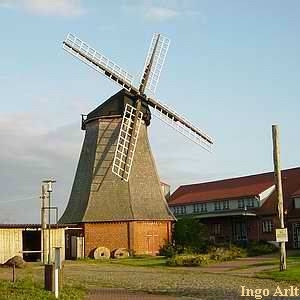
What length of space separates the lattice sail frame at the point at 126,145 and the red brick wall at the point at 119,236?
3.98 m

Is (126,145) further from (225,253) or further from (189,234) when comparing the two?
(225,253)

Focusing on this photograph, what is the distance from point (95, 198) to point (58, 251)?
31.7m

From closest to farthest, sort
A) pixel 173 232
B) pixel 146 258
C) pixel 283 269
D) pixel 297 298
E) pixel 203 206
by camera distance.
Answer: pixel 297 298
pixel 283 269
pixel 146 258
pixel 173 232
pixel 203 206

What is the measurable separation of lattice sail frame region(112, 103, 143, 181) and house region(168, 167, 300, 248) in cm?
1498

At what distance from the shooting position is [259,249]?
2095 inches

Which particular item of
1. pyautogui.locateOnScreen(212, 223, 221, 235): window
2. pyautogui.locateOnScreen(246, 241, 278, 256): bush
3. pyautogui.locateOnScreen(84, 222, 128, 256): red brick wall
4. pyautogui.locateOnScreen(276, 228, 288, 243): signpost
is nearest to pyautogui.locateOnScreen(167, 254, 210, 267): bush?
pyautogui.locateOnScreen(246, 241, 278, 256): bush

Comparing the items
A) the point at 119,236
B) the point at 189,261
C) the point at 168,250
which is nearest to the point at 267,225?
the point at 168,250

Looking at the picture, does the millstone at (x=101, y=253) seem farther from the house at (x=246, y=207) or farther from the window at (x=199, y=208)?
the window at (x=199, y=208)

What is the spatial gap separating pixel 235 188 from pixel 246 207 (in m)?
4.99

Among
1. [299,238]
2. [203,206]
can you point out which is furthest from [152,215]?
[203,206]

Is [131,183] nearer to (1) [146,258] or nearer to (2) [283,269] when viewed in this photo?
(1) [146,258]

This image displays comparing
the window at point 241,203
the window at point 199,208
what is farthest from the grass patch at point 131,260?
the window at point 199,208

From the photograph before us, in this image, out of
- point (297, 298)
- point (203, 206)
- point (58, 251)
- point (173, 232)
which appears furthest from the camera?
point (203, 206)

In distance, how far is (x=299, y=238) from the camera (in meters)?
59.6
